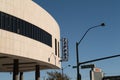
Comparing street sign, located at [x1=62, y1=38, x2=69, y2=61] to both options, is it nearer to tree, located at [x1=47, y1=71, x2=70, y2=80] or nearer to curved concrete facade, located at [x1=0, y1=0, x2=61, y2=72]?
curved concrete facade, located at [x1=0, y1=0, x2=61, y2=72]

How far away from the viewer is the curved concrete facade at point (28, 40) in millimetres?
40719

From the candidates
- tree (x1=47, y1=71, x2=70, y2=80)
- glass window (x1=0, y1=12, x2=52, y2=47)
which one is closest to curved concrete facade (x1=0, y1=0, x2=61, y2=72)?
glass window (x1=0, y1=12, x2=52, y2=47)

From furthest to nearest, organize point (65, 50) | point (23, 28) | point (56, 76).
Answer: point (56, 76) < point (65, 50) < point (23, 28)

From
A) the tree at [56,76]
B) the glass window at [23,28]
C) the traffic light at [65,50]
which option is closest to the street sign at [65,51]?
the traffic light at [65,50]

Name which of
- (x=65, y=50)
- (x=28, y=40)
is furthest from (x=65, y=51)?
(x=28, y=40)

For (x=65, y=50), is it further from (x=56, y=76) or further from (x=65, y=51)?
(x=56, y=76)

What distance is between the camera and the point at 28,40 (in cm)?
4588

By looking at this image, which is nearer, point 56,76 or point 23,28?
point 23,28

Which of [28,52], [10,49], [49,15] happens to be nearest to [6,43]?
[10,49]

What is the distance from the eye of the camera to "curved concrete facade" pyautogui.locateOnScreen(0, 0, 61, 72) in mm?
40719

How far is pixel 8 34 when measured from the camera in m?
40.8

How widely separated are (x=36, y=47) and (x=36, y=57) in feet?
4.53

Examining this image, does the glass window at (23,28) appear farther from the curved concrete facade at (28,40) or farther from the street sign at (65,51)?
the street sign at (65,51)

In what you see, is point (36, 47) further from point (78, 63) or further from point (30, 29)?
point (78, 63)
